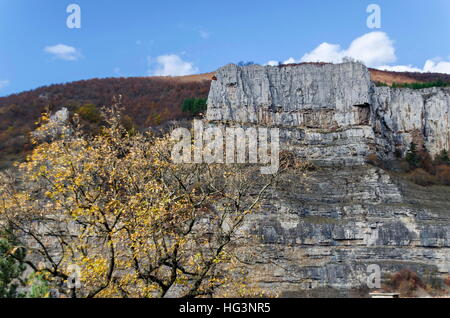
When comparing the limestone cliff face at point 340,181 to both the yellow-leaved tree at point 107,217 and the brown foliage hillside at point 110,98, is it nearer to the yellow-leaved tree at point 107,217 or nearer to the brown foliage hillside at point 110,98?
the yellow-leaved tree at point 107,217

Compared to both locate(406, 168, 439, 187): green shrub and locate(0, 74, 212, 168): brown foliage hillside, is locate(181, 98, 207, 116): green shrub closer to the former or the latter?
locate(0, 74, 212, 168): brown foliage hillside

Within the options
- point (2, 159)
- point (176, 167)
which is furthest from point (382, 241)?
point (2, 159)

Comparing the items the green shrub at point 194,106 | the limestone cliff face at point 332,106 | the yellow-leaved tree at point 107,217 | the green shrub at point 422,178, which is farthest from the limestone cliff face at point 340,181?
the yellow-leaved tree at point 107,217

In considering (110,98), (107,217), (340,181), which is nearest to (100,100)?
(110,98)

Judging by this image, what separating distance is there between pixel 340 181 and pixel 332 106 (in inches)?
954

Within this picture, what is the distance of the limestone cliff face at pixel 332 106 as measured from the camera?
87.3 meters

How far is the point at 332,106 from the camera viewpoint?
90.3 m

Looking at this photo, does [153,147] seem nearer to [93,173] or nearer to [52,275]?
[93,173]

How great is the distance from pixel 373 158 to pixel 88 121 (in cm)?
5348

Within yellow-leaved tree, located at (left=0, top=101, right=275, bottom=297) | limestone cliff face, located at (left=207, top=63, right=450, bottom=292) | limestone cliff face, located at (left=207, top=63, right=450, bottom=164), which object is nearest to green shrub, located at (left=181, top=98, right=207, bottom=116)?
limestone cliff face, located at (left=207, top=63, right=450, bottom=164)

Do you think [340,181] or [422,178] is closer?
[340,181]

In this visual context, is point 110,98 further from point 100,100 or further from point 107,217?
point 107,217

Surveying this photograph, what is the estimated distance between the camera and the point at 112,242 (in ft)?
43.7

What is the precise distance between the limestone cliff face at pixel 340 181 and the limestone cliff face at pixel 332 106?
20 cm
